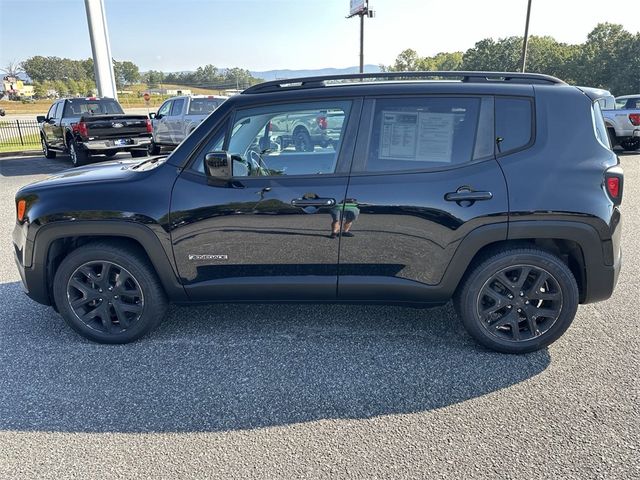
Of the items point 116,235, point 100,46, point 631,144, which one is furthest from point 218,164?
point 100,46

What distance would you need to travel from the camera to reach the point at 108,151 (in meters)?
11.8

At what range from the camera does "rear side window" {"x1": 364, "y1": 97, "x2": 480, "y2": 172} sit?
9.45 ft

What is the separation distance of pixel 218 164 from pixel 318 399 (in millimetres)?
1570

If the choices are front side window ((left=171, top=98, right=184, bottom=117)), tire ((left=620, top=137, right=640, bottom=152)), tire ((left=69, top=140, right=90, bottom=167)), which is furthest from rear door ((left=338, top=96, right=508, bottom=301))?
tire ((left=620, top=137, right=640, bottom=152))

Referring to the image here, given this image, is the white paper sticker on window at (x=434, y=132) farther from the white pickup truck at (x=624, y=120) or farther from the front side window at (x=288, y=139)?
the white pickup truck at (x=624, y=120)

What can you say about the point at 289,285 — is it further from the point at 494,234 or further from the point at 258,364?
the point at 494,234

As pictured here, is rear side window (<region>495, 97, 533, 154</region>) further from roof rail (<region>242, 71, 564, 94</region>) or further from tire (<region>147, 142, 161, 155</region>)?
tire (<region>147, 142, 161, 155</region>)

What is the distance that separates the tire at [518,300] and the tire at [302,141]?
55.2 inches

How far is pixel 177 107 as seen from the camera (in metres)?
13.0

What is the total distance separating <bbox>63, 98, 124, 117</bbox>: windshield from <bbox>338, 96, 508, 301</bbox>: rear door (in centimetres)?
1237

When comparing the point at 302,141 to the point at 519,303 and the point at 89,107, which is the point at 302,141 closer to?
the point at 519,303

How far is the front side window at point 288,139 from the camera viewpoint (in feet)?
9.78

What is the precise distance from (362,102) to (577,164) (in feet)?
4.64

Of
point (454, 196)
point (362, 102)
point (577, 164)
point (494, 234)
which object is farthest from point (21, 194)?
point (577, 164)
